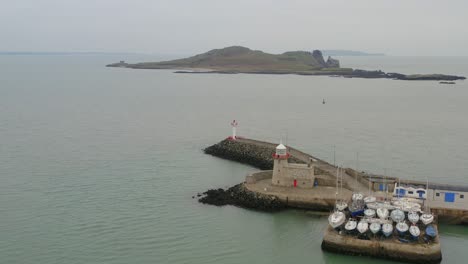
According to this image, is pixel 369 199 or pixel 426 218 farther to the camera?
pixel 369 199

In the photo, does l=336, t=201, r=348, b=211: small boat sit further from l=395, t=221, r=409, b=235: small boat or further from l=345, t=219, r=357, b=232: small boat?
l=395, t=221, r=409, b=235: small boat

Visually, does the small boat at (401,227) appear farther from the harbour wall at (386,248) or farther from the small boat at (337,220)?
the small boat at (337,220)

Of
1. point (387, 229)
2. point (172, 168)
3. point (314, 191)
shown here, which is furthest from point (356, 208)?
point (172, 168)

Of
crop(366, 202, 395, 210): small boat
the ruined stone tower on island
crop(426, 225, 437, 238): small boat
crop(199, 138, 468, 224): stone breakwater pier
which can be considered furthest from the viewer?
the ruined stone tower on island

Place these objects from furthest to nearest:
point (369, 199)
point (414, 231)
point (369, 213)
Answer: point (369, 199), point (369, 213), point (414, 231)

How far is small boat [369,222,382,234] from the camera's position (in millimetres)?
21016

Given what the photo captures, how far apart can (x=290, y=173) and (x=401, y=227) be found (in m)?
7.63

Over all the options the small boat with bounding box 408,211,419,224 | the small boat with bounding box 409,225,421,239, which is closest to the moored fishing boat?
the small boat with bounding box 409,225,421,239

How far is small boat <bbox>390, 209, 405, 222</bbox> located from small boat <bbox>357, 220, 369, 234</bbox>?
1348 millimetres

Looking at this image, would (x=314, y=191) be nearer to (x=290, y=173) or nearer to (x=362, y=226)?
(x=290, y=173)

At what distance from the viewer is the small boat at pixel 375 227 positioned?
68.9ft

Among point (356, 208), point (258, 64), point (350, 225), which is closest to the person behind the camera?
point (350, 225)

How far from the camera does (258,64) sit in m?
176

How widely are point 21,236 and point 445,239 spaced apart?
1812 cm
